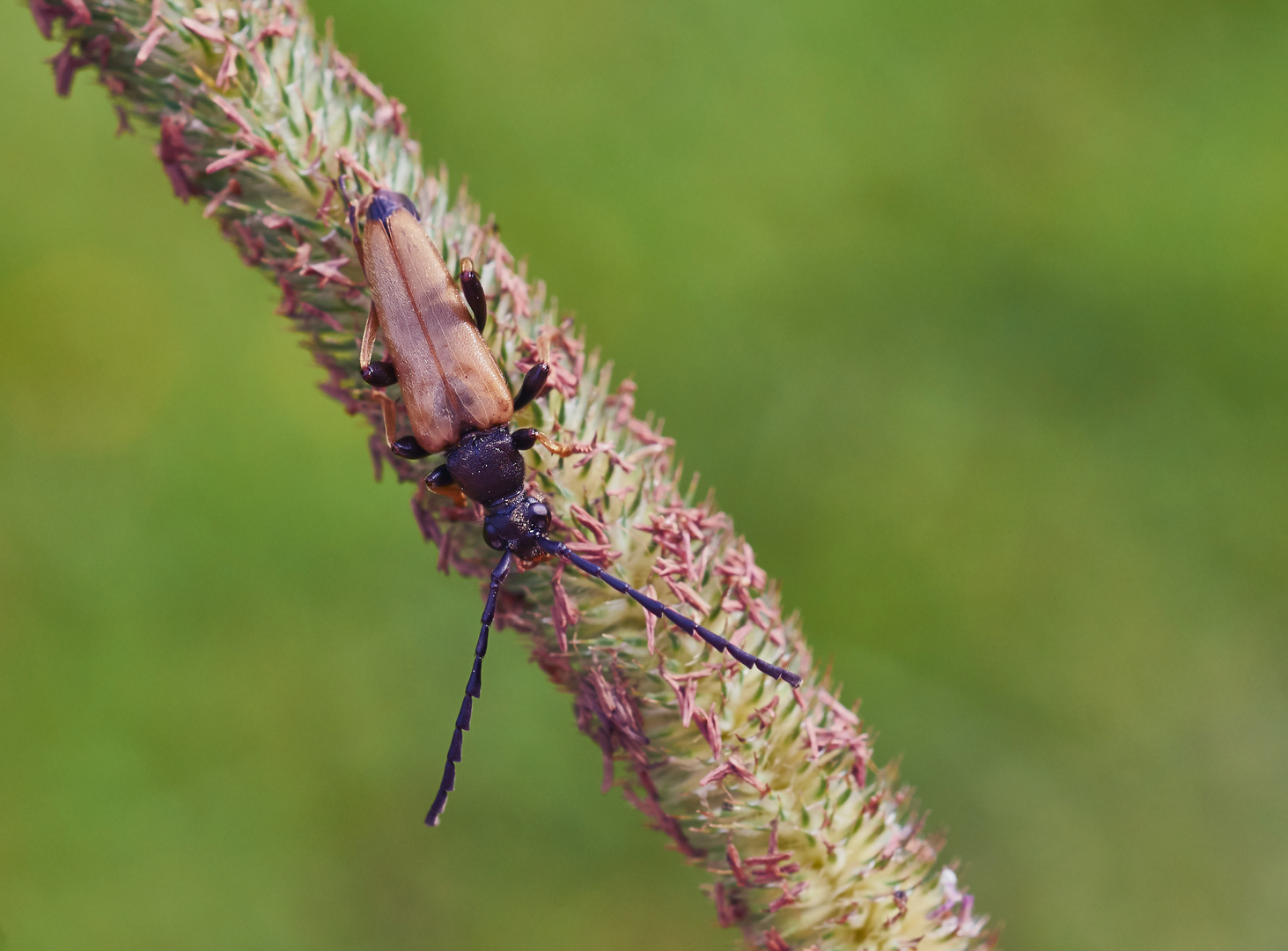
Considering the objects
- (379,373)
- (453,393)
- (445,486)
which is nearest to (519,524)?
(445,486)

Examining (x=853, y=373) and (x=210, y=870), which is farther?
(x=853, y=373)

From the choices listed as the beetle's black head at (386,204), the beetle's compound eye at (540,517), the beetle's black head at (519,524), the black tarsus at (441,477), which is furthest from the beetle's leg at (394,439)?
the beetle's black head at (386,204)

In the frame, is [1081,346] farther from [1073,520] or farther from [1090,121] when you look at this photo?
[1090,121]

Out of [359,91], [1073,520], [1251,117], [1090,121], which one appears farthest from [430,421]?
[1251,117]

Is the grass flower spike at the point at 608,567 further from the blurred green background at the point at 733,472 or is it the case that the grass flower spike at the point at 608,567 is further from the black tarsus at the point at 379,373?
the blurred green background at the point at 733,472

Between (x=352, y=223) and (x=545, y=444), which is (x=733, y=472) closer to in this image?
(x=545, y=444)
